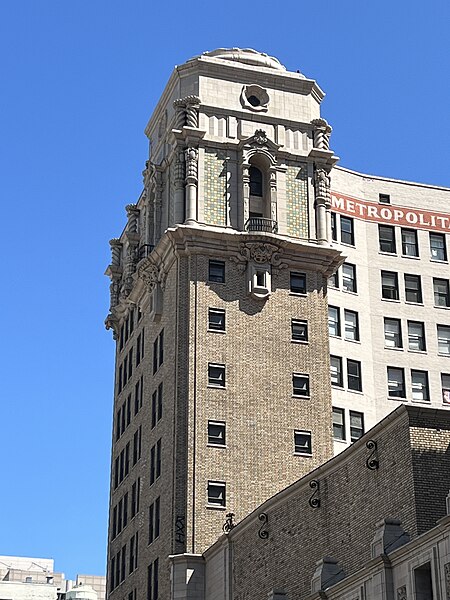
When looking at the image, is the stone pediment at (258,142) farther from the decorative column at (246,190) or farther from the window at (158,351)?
the window at (158,351)

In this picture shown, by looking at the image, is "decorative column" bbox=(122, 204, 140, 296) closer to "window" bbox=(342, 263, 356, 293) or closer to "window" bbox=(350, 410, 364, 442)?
"window" bbox=(342, 263, 356, 293)

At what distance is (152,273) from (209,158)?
8238mm

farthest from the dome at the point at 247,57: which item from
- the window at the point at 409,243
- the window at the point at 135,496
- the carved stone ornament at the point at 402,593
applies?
the carved stone ornament at the point at 402,593

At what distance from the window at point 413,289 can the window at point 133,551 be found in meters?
24.1

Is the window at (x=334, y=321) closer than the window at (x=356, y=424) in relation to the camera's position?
No

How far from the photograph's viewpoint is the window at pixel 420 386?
8244 centimetres

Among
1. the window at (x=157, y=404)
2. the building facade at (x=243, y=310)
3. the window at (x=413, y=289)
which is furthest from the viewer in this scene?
the window at (x=413, y=289)

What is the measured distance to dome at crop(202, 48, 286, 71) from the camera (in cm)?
8500

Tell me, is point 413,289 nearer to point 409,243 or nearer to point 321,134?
point 409,243

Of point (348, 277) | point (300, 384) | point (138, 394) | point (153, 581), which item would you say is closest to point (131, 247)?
point (138, 394)

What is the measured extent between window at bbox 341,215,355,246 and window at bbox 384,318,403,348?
5864 mm

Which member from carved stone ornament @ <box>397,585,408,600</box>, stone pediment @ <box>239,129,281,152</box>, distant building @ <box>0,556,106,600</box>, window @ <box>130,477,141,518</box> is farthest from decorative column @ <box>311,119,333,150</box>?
distant building @ <box>0,556,106,600</box>

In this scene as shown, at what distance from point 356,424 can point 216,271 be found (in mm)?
13182

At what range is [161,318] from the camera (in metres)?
79.9
